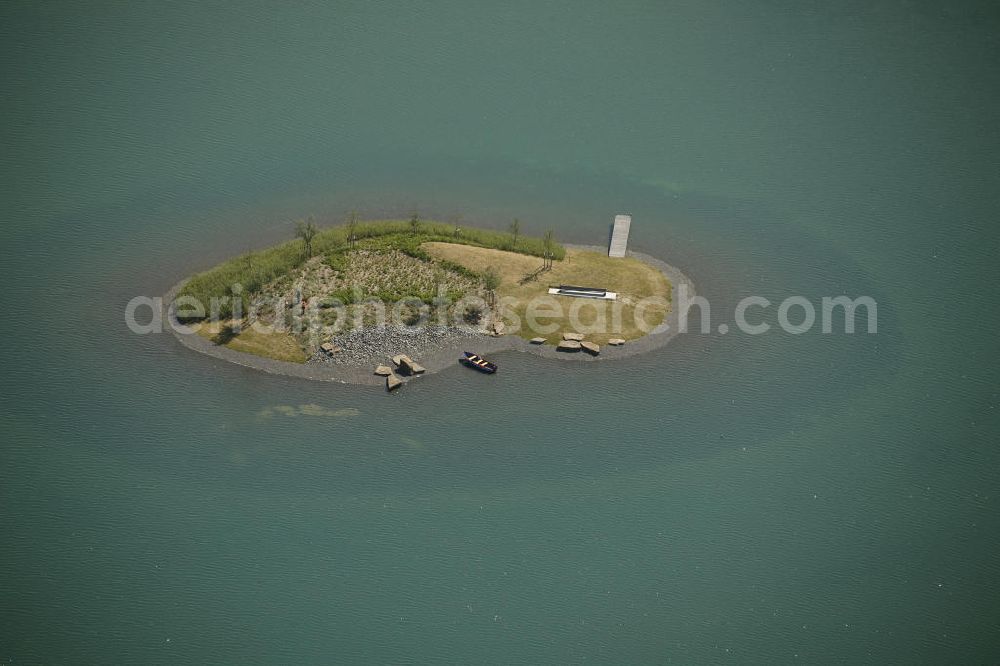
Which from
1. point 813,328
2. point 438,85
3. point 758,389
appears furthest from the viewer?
point 438,85

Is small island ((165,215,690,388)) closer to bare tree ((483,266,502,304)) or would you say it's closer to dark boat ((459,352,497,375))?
bare tree ((483,266,502,304))

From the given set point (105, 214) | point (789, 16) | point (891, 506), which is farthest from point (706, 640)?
point (789, 16)

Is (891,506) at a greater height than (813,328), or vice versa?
(813,328)

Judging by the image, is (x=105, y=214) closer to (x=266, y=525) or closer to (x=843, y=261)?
(x=266, y=525)

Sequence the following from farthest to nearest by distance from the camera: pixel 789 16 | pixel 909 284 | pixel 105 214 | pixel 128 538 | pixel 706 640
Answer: pixel 789 16 < pixel 105 214 < pixel 909 284 < pixel 128 538 < pixel 706 640

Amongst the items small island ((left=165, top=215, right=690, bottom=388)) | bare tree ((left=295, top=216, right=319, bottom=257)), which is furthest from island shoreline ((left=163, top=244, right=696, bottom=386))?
bare tree ((left=295, top=216, right=319, bottom=257))

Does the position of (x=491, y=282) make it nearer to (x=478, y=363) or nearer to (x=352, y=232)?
(x=478, y=363)
